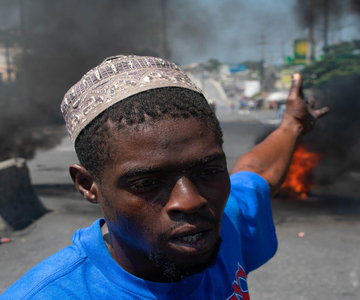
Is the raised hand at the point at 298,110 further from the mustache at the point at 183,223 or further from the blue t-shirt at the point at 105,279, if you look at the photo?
the mustache at the point at 183,223

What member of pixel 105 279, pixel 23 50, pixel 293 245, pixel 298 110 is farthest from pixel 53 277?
pixel 23 50

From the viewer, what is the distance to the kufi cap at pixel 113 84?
2.94 feet

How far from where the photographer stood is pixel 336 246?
383 cm

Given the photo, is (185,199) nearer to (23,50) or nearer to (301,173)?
(301,173)

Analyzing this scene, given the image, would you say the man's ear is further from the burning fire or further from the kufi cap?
the burning fire

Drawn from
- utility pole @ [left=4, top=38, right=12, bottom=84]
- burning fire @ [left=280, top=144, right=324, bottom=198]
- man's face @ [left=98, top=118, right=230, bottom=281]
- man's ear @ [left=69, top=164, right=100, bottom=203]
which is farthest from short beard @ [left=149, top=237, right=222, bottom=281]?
utility pole @ [left=4, top=38, right=12, bottom=84]

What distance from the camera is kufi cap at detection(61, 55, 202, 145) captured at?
897mm

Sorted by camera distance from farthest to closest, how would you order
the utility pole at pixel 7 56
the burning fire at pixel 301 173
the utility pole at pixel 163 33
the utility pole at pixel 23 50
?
the utility pole at pixel 163 33 → the utility pole at pixel 23 50 → the utility pole at pixel 7 56 → the burning fire at pixel 301 173

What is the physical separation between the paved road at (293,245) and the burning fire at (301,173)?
0.29 meters

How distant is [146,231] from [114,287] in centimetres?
18


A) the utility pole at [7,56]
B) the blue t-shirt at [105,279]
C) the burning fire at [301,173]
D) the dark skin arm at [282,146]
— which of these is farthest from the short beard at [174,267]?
the utility pole at [7,56]

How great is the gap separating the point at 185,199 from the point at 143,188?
10 centimetres

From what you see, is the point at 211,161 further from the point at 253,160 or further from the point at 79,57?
the point at 79,57

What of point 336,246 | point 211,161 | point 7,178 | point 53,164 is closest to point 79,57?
point 53,164
